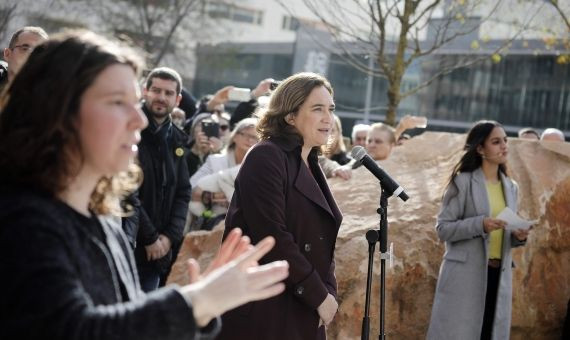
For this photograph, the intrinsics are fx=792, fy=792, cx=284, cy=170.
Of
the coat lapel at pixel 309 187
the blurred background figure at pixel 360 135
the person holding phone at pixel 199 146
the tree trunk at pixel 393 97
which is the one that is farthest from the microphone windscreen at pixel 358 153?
the tree trunk at pixel 393 97

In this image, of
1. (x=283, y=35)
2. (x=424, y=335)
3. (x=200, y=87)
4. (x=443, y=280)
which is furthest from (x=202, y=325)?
(x=283, y=35)

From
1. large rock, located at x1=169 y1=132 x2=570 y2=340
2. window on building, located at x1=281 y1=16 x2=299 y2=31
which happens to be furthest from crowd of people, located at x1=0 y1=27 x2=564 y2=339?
window on building, located at x1=281 y1=16 x2=299 y2=31

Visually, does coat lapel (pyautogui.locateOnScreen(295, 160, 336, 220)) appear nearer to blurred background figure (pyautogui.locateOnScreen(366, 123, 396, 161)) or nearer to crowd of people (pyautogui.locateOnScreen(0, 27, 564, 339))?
crowd of people (pyautogui.locateOnScreen(0, 27, 564, 339))

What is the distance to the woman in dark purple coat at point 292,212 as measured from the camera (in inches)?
146

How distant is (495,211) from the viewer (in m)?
5.83

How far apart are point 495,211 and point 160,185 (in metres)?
2.44

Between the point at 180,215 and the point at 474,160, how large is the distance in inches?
87.4

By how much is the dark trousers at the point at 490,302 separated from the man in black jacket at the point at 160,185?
7.48ft

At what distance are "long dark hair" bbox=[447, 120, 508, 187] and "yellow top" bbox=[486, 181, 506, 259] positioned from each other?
0.18 m

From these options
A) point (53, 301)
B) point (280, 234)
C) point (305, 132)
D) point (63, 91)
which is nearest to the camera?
point (53, 301)

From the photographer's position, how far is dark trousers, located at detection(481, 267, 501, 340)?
577 centimetres

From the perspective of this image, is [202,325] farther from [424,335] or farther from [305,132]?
[424,335]

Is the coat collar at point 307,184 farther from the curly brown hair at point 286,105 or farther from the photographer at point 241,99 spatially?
the photographer at point 241,99

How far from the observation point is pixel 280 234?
146 inches
